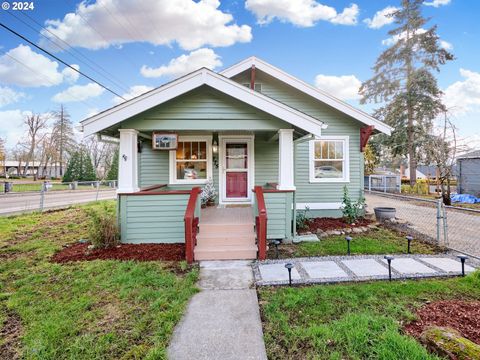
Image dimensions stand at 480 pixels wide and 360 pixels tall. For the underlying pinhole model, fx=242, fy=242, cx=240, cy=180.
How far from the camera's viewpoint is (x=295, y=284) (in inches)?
142

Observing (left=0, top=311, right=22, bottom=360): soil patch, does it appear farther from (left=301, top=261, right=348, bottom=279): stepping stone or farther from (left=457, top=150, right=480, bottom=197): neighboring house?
(left=457, top=150, right=480, bottom=197): neighboring house

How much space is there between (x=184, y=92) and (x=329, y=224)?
17.2 ft

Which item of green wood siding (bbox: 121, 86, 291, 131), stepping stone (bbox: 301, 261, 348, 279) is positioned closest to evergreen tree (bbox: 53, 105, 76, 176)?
green wood siding (bbox: 121, 86, 291, 131)

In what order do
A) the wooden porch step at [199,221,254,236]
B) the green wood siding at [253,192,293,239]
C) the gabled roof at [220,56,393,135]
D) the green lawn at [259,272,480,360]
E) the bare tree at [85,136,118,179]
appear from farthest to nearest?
the bare tree at [85,136,118,179] < the gabled roof at [220,56,393,135] < the green wood siding at [253,192,293,239] < the wooden porch step at [199,221,254,236] < the green lawn at [259,272,480,360]

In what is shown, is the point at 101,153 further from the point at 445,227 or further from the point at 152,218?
the point at 445,227

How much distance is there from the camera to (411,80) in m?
18.2

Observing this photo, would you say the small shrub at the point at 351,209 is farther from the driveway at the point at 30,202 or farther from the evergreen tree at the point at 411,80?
the evergreen tree at the point at 411,80

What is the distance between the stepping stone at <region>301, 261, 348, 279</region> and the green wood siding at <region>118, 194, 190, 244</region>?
9.17 feet

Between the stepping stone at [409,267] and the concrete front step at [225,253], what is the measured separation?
Answer: 2.49 m

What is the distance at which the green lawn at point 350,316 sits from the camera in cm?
217

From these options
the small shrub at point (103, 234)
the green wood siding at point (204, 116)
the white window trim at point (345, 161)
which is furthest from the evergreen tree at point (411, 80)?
the small shrub at point (103, 234)

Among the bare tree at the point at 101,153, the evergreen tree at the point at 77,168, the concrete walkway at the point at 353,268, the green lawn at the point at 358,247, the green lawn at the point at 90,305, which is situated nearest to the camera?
the green lawn at the point at 90,305

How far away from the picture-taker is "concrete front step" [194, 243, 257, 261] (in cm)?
470

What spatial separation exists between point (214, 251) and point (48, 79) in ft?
52.3
